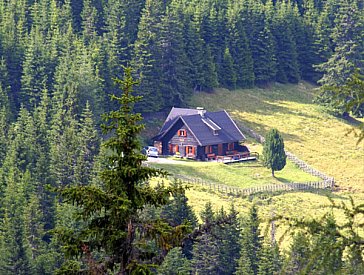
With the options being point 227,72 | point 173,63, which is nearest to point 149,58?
point 173,63

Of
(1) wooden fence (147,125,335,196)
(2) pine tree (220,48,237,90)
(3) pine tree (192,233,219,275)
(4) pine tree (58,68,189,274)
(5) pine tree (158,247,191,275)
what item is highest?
(4) pine tree (58,68,189,274)

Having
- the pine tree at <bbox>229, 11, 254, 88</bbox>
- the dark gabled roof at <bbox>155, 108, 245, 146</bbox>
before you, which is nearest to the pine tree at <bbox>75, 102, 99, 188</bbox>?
the dark gabled roof at <bbox>155, 108, 245, 146</bbox>

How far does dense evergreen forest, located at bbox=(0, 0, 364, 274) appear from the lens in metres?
48.1

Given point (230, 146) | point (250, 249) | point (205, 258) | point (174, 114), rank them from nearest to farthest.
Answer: point (250, 249), point (205, 258), point (230, 146), point (174, 114)

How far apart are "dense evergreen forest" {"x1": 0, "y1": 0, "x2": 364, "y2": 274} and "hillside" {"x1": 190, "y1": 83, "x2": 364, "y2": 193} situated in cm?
211

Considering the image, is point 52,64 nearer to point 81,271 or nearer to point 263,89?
point 263,89

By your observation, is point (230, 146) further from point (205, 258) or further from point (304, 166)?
point (205, 258)

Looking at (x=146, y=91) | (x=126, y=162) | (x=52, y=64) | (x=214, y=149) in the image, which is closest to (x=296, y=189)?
(x=214, y=149)

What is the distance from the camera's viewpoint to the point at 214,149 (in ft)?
254

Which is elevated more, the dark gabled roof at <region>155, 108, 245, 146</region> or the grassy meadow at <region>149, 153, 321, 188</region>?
the dark gabled roof at <region>155, 108, 245, 146</region>

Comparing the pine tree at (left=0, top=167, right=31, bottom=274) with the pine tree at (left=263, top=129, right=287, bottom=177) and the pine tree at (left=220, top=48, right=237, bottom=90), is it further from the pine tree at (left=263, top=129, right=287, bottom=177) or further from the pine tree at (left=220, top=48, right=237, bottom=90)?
the pine tree at (left=220, top=48, right=237, bottom=90)

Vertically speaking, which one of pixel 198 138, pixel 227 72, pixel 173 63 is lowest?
pixel 198 138

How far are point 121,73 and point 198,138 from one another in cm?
1205

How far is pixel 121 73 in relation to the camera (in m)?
83.2
